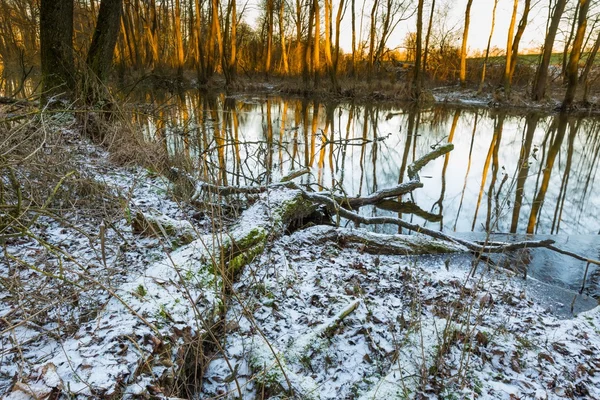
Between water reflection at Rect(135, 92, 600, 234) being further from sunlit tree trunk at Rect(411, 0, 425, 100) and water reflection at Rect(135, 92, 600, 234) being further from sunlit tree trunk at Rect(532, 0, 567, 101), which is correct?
sunlit tree trunk at Rect(411, 0, 425, 100)

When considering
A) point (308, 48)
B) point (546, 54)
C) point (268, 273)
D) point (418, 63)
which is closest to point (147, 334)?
point (268, 273)

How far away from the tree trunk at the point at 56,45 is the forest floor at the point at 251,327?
3742mm

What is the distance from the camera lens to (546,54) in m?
17.2

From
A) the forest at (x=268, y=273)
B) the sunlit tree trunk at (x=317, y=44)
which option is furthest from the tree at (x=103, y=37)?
the sunlit tree trunk at (x=317, y=44)

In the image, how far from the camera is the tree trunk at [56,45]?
6312 mm

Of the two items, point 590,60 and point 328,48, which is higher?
point 328,48

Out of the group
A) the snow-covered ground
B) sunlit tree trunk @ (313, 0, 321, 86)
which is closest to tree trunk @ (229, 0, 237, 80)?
sunlit tree trunk @ (313, 0, 321, 86)

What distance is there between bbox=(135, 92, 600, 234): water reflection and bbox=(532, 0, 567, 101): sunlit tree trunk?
2.90 metres

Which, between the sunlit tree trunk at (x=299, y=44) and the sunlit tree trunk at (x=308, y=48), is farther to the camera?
the sunlit tree trunk at (x=299, y=44)

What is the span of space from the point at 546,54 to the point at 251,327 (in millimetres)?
20683

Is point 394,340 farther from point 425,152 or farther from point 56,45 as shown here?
point 425,152

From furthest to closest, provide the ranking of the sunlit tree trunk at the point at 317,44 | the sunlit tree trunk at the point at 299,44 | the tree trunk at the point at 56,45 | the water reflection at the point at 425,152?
the sunlit tree trunk at the point at 299,44
the sunlit tree trunk at the point at 317,44
the tree trunk at the point at 56,45
the water reflection at the point at 425,152

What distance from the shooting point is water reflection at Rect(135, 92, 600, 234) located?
5.72 metres

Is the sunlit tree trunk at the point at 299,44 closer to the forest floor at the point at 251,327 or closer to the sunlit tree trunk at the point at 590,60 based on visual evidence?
the sunlit tree trunk at the point at 590,60
